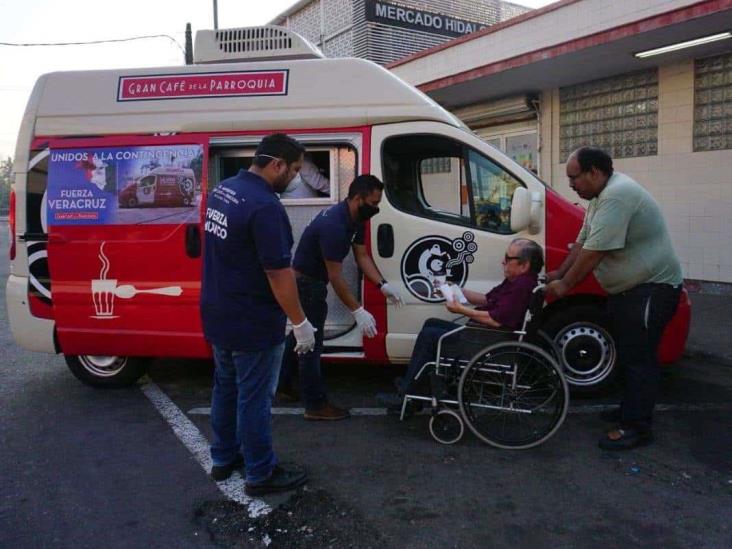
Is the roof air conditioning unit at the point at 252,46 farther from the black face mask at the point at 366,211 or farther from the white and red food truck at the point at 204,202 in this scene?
the black face mask at the point at 366,211

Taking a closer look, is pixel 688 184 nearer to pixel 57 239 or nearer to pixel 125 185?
pixel 125 185

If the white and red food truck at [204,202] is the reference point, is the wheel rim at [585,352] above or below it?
below

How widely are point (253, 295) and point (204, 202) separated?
6.21 ft

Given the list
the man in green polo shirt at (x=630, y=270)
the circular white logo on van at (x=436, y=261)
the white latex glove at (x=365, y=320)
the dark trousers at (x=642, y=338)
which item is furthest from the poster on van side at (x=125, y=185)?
the dark trousers at (x=642, y=338)

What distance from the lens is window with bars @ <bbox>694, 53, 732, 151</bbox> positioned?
8.30 m

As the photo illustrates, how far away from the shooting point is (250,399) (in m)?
3.36

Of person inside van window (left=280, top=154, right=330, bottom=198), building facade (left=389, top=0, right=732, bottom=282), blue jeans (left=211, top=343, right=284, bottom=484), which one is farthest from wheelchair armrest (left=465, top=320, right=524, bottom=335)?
building facade (left=389, top=0, right=732, bottom=282)

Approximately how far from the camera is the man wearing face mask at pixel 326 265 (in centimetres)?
430

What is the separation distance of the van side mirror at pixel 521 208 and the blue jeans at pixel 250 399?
2.03 m

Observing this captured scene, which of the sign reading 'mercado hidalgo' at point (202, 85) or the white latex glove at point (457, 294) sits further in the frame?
the sign reading 'mercado hidalgo' at point (202, 85)

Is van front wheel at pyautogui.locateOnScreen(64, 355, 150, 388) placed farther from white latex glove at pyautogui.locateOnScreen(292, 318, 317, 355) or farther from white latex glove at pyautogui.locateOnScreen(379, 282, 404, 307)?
white latex glove at pyautogui.locateOnScreen(292, 318, 317, 355)

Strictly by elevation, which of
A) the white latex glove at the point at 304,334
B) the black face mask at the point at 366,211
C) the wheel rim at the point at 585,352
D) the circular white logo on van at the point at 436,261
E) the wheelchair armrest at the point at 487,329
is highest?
the black face mask at the point at 366,211

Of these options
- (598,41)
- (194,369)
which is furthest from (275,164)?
(598,41)

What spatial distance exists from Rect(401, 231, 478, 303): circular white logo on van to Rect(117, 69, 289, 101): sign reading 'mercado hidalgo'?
159 centimetres
